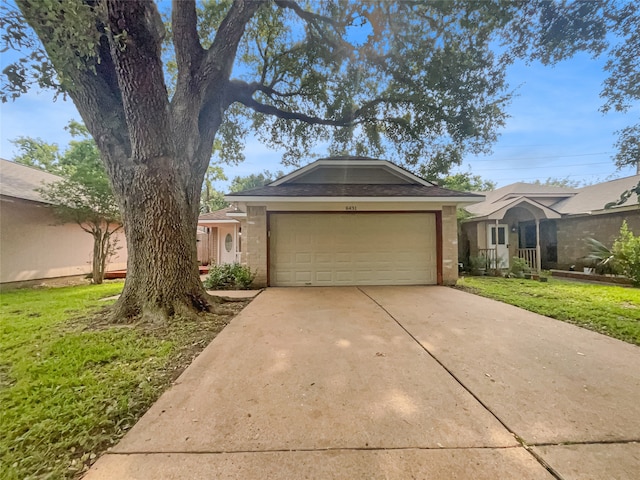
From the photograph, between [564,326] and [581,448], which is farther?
[564,326]

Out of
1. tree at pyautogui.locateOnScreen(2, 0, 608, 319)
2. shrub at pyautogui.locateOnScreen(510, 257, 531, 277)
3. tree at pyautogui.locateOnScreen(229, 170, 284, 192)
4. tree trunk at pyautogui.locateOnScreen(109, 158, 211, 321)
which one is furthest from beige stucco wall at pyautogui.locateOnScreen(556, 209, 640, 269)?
tree at pyautogui.locateOnScreen(229, 170, 284, 192)

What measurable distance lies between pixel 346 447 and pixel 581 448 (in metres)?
1.57

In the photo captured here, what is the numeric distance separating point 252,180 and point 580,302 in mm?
31376

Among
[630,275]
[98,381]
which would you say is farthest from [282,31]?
[630,275]

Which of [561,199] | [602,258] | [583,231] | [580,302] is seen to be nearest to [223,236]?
[580,302]

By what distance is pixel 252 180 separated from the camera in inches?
1288

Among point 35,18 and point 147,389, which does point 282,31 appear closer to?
point 35,18

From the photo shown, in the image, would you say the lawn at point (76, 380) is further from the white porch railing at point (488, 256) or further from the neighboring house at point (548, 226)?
the neighboring house at point (548, 226)

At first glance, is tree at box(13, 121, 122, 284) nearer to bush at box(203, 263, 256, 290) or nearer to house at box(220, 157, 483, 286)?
bush at box(203, 263, 256, 290)

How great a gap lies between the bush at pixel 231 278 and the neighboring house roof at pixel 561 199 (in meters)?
9.71

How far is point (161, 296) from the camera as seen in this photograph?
465 cm

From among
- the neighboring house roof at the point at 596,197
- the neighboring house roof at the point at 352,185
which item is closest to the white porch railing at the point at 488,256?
the neighboring house roof at the point at 596,197

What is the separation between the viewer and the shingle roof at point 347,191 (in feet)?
25.5

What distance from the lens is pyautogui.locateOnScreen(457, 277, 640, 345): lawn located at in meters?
4.38
